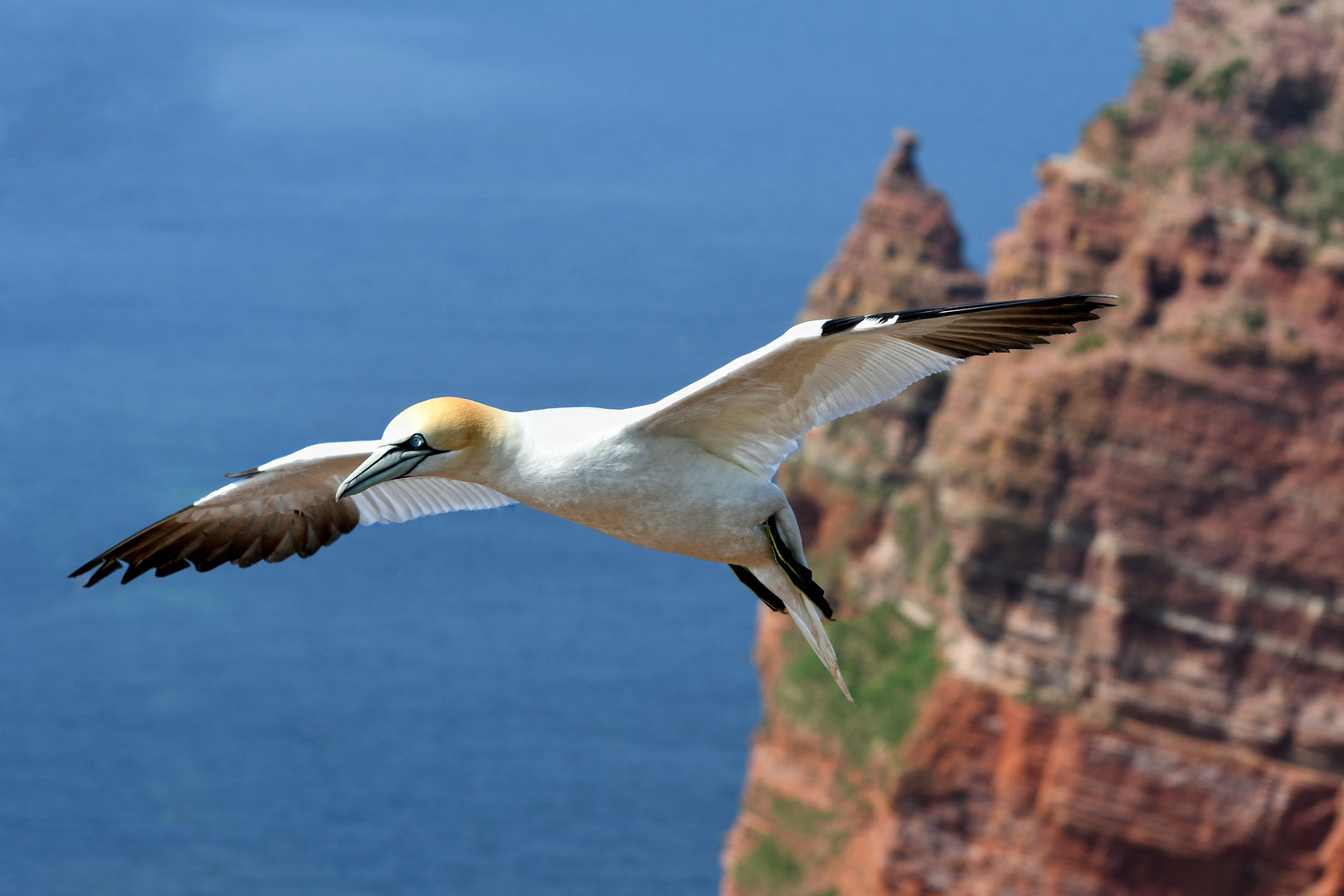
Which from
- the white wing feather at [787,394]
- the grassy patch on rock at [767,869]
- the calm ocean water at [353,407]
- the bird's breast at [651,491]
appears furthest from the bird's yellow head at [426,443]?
the calm ocean water at [353,407]

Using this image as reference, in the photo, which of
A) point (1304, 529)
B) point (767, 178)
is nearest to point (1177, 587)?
point (1304, 529)

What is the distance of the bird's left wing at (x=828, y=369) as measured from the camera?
891cm

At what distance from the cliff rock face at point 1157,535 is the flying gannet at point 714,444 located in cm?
2939

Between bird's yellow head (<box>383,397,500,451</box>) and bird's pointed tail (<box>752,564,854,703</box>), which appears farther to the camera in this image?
bird's pointed tail (<box>752,564,854,703</box>)

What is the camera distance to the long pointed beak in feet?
28.9

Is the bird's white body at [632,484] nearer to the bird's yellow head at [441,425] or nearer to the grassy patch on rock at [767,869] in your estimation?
the bird's yellow head at [441,425]

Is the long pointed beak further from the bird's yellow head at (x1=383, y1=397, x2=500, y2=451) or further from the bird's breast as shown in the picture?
the bird's breast

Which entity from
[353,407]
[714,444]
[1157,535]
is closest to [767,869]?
[1157,535]

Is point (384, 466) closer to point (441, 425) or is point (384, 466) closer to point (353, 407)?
point (441, 425)

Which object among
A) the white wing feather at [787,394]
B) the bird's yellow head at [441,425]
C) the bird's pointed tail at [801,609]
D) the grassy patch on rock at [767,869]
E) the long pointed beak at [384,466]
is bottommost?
the grassy patch on rock at [767,869]

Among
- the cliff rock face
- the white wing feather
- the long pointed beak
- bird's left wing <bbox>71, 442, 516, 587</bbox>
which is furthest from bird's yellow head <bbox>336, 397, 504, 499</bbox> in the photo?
the cliff rock face

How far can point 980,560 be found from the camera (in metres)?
40.3

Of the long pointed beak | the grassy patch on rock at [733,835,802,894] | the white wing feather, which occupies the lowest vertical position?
the grassy patch on rock at [733,835,802,894]

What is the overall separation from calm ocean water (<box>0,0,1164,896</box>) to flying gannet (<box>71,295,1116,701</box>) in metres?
71.7
